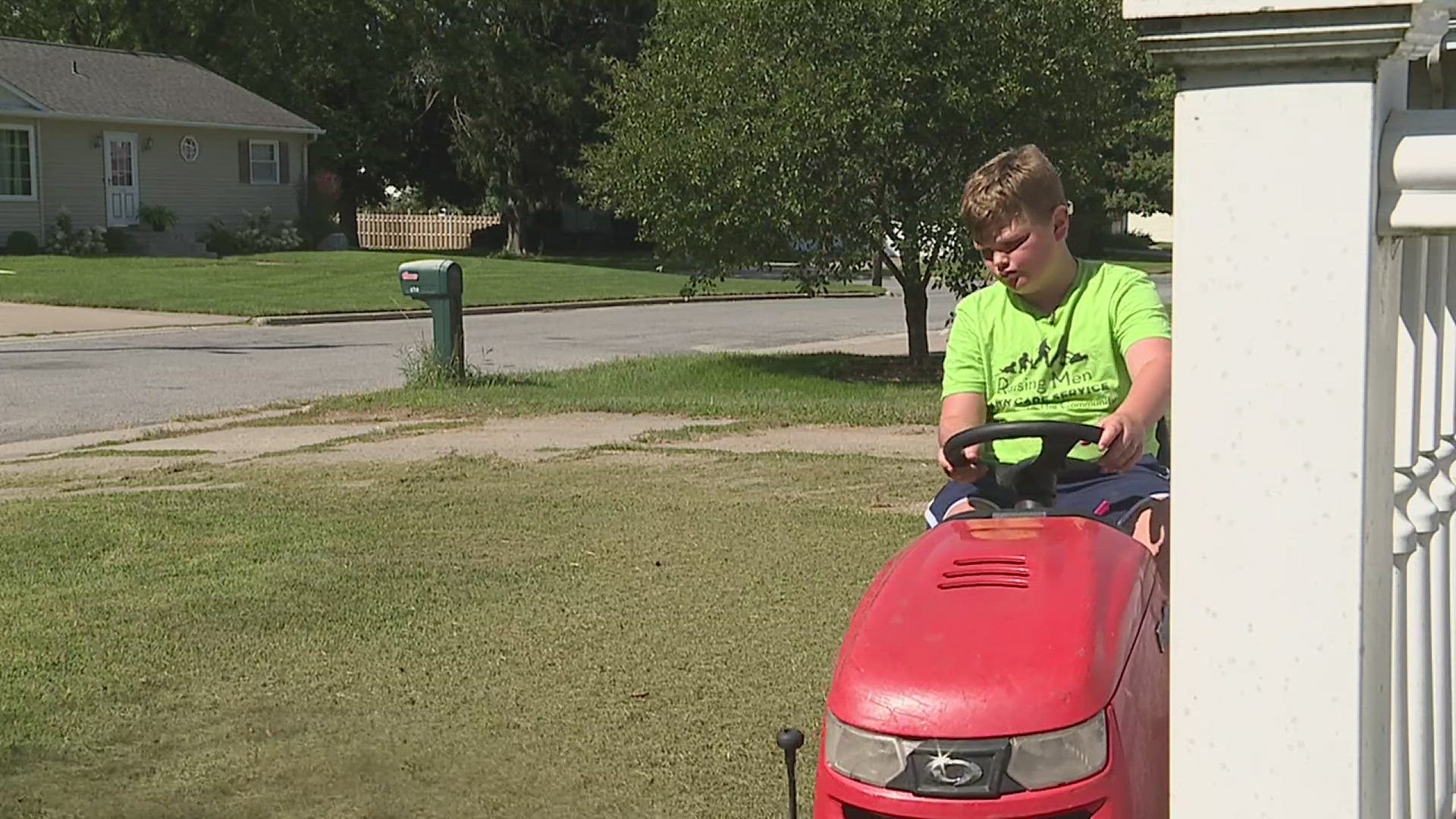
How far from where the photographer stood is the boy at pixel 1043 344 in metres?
3.66

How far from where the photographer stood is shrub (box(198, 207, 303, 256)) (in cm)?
4241

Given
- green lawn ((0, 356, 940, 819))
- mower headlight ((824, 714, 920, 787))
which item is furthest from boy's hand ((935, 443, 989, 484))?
green lawn ((0, 356, 940, 819))

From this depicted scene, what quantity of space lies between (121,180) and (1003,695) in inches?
1644

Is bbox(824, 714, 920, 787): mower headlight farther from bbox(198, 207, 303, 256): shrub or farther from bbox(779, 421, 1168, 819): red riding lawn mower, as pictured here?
bbox(198, 207, 303, 256): shrub

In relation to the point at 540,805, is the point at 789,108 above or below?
above

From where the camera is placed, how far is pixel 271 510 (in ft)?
28.6

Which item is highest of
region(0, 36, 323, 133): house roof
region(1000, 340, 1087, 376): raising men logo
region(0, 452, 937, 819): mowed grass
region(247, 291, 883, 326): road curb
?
region(0, 36, 323, 133): house roof

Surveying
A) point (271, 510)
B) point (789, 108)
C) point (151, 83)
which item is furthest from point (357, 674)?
point (151, 83)

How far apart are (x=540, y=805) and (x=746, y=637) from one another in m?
1.70

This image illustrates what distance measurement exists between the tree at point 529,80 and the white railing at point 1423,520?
4408 cm

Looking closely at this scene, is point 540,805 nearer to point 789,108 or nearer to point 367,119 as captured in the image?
point 789,108

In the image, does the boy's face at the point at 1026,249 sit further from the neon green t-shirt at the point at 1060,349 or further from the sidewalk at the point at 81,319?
the sidewalk at the point at 81,319

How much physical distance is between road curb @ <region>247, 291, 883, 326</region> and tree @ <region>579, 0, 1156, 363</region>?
404 centimetres

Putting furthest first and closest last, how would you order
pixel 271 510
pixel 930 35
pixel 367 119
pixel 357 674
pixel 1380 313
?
pixel 367 119
pixel 930 35
pixel 271 510
pixel 357 674
pixel 1380 313
